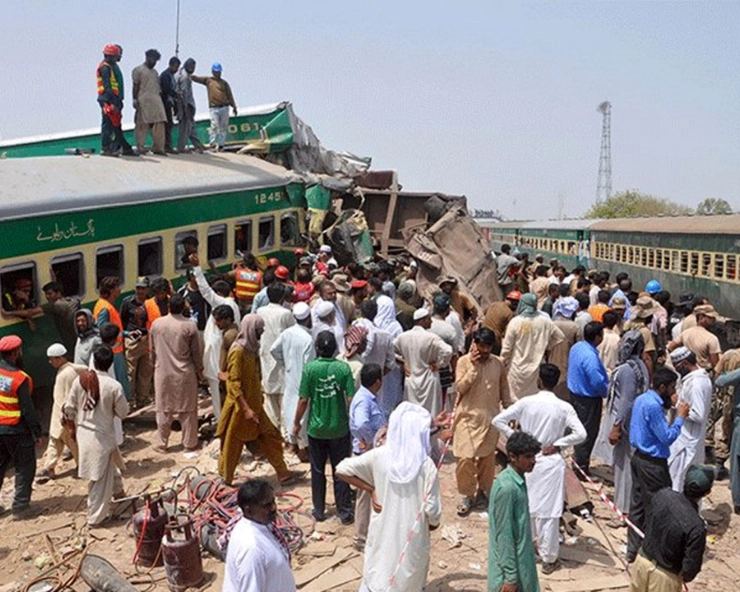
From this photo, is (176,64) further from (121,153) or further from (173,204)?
(173,204)

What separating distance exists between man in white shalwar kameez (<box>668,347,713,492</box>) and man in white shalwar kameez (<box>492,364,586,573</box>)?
5.27 ft

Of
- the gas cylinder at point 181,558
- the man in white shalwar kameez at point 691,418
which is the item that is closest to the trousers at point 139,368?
the gas cylinder at point 181,558

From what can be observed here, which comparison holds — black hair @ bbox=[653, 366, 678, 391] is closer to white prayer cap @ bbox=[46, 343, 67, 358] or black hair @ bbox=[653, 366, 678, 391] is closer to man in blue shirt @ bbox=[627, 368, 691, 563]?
man in blue shirt @ bbox=[627, 368, 691, 563]

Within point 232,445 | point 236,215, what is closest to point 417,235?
point 236,215

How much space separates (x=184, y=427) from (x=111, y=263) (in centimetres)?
299

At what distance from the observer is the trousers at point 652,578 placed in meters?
4.30

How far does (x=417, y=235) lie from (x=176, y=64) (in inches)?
206

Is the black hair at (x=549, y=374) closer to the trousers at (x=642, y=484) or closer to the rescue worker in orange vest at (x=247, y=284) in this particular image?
the trousers at (x=642, y=484)

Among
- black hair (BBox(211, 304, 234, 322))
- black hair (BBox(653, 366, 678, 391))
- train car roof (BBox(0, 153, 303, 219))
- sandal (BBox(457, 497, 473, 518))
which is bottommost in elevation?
sandal (BBox(457, 497, 473, 518))

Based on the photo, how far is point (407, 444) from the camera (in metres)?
4.54

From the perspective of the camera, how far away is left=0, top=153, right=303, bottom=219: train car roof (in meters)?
8.41

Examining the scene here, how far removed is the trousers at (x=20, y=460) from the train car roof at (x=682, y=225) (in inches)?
527

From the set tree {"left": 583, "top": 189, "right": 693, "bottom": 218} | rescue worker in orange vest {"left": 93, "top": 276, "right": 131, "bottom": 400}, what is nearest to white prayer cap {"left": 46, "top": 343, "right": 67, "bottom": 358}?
rescue worker in orange vest {"left": 93, "top": 276, "right": 131, "bottom": 400}

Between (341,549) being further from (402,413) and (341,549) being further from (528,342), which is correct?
(528,342)
